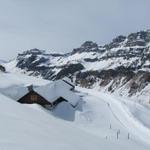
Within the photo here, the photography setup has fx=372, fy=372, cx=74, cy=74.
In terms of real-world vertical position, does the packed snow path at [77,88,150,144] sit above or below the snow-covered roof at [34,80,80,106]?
below

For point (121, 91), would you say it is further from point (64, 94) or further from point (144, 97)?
point (64, 94)

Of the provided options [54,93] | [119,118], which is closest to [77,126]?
[119,118]

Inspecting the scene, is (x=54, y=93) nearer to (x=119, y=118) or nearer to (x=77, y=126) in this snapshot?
(x=119, y=118)

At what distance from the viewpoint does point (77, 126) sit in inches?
1855

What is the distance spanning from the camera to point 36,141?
1920 centimetres

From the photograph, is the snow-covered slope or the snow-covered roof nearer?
the snow-covered slope

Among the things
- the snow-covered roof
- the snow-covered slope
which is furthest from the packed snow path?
the snow-covered roof

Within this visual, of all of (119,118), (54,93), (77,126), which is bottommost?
(119,118)

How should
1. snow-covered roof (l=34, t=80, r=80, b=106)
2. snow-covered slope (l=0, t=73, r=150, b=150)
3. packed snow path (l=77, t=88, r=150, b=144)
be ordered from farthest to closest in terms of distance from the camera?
snow-covered roof (l=34, t=80, r=80, b=106) → packed snow path (l=77, t=88, r=150, b=144) → snow-covered slope (l=0, t=73, r=150, b=150)

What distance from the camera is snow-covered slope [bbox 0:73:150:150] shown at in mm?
19788

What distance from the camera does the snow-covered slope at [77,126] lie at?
19.8 metres

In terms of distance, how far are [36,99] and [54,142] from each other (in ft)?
153

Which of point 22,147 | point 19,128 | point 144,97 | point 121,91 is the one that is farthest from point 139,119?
point 121,91

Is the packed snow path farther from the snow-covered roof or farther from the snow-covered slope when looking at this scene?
A: the snow-covered roof
